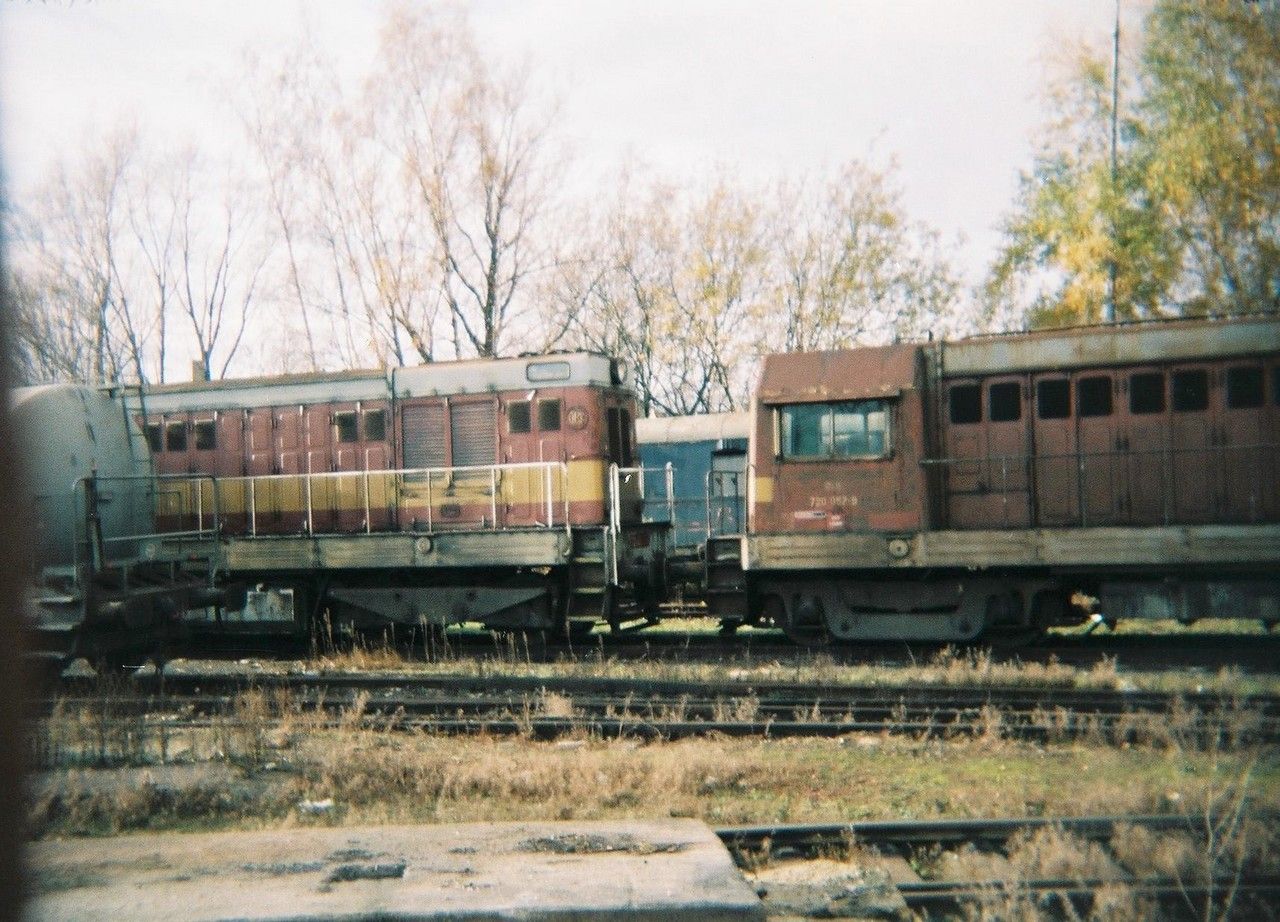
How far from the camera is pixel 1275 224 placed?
1658cm

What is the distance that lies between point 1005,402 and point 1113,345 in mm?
1380

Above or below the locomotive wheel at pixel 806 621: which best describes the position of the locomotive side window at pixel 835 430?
above

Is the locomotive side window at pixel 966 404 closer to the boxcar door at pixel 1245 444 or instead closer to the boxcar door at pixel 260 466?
the boxcar door at pixel 1245 444

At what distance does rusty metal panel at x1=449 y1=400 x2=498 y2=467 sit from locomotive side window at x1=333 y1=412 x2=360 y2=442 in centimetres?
156

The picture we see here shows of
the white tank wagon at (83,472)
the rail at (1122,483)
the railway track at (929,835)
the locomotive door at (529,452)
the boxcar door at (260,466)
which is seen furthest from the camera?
the boxcar door at (260,466)

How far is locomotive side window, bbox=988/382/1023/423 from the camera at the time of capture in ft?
43.1

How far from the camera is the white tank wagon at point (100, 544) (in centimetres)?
1176

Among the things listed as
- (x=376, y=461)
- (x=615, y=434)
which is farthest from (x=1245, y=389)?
(x=376, y=461)

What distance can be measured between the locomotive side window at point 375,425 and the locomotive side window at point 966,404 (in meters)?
8.16

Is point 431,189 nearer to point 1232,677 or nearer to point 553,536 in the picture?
point 553,536

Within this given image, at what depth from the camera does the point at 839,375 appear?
1355 centimetres

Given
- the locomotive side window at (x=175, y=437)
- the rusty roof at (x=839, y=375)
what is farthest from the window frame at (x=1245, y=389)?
the locomotive side window at (x=175, y=437)

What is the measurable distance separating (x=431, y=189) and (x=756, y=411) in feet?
47.6

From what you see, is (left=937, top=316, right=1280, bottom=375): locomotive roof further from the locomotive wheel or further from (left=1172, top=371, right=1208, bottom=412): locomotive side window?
the locomotive wheel
